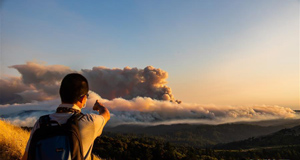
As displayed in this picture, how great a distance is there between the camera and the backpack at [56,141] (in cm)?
289

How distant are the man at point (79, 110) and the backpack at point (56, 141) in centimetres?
11

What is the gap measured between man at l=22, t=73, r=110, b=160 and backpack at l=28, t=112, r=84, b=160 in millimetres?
111

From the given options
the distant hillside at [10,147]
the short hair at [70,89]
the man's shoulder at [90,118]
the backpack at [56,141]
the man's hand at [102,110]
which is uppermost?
the short hair at [70,89]

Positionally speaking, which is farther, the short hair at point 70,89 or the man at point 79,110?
the short hair at point 70,89

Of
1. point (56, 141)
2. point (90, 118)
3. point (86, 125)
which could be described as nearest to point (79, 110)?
point (90, 118)

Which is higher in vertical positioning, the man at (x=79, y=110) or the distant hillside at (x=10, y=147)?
the man at (x=79, y=110)

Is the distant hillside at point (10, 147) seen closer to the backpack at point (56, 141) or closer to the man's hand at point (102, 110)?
the man's hand at point (102, 110)

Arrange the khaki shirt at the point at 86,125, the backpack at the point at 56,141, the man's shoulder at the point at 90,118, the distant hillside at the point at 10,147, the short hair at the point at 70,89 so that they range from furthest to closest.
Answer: the distant hillside at the point at 10,147, the short hair at the point at 70,89, the man's shoulder at the point at 90,118, the khaki shirt at the point at 86,125, the backpack at the point at 56,141

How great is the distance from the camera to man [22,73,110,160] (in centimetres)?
321

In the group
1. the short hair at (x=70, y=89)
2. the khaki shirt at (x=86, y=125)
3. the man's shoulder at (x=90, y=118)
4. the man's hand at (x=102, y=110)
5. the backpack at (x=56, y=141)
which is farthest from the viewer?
the man's hand at (x=102, y=110)

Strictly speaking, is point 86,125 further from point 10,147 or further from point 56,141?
point 10,147

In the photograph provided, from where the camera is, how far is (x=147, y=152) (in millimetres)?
108375

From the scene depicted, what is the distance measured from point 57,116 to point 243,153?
210m

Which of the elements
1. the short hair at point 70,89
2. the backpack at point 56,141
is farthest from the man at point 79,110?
the backpack at point 56,141
